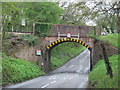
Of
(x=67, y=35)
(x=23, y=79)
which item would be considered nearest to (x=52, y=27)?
(x=67, y=35)

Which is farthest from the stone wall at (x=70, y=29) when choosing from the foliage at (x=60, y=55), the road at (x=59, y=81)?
the foliage at (x=60, y=55)

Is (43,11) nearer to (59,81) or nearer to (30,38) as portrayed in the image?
(30,38)

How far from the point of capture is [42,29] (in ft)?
98.1

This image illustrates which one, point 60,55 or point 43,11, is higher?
point 43,11

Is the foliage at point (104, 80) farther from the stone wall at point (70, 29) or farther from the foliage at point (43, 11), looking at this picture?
the foliage at point (43, 11)

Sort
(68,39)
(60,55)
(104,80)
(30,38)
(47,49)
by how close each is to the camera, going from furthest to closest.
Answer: (60,55)
(47,49)
(68,39)
(30,38)
(104,80)

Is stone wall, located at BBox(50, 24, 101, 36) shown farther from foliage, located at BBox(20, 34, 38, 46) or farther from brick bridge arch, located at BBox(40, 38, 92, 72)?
foliage, located at BBox(20, 34, 38, 46)

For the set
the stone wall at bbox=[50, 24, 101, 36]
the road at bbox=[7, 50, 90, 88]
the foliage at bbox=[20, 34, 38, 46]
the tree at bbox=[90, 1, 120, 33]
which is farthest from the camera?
the stone wall at bbox=[50, 24, 101, 36]

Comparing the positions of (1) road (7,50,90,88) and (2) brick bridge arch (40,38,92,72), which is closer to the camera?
(1) road (7,50,90,88)

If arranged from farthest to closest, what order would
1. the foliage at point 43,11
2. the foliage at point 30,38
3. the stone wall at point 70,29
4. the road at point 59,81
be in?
1. the foliage at point 43,11
2. the stone wall at point 70,29
3. the foliage at point 30,38
4. the road at point 59,81

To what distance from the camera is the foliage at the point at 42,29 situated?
96.9ft

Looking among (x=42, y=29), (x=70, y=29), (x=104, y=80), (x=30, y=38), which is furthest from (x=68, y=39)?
(x=104, y=80)

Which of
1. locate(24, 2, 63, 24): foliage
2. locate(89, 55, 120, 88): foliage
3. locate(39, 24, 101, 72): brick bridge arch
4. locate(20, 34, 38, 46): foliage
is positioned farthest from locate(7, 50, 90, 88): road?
locate(24, 2, 63, 24): foliage

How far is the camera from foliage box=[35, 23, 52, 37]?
29547mm
